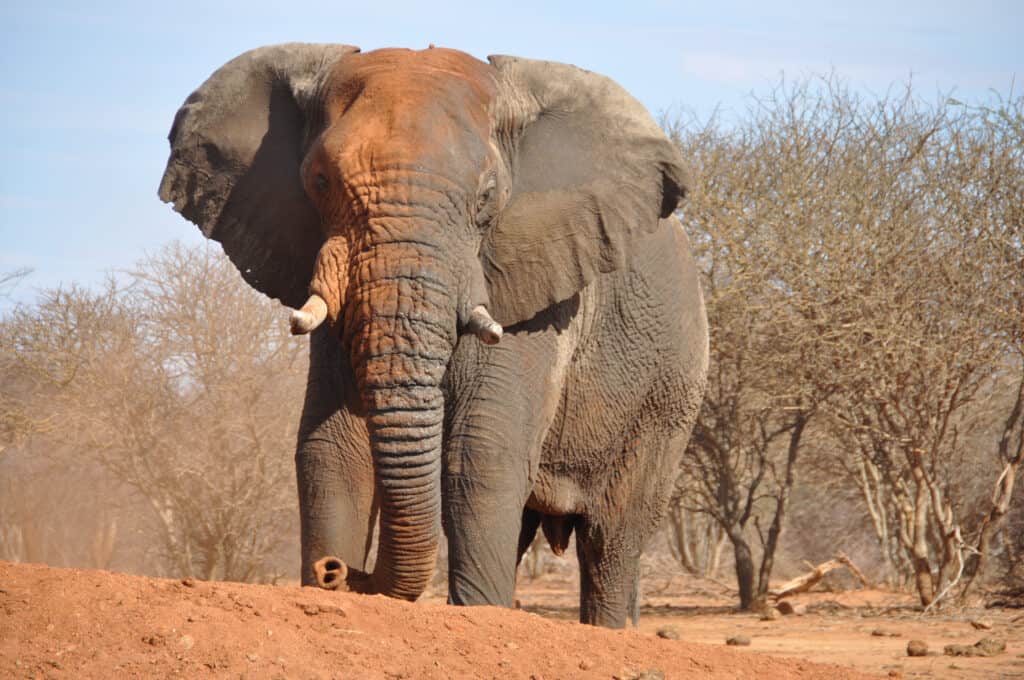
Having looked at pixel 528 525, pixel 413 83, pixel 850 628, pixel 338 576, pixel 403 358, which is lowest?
pixel 850 628

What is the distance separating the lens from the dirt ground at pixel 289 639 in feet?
12.8

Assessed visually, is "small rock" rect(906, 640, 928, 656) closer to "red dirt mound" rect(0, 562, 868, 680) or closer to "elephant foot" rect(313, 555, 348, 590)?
"red dirt mound" rect(0, 562, 868, 680)

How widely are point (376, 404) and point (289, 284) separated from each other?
1.17m

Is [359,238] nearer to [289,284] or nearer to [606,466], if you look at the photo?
[289,284]

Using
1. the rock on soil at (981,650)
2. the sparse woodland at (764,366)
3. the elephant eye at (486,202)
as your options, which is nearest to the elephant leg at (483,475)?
the elephant eye at (486,202)

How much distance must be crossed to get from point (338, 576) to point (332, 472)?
0.54 meters

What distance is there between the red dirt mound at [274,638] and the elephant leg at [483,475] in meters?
0.90

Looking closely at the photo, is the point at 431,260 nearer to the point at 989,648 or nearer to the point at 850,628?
the point at 989,648

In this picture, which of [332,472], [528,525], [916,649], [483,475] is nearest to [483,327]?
[483,475]

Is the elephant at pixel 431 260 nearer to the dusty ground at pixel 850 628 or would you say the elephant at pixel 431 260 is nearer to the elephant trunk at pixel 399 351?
the elephant trunk at pixel 399 351

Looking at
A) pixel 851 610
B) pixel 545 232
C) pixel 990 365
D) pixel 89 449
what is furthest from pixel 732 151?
pixel 545 232

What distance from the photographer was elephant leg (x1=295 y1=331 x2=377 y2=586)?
562 cm

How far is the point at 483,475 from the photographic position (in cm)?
572

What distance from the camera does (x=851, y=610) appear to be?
13438mm
